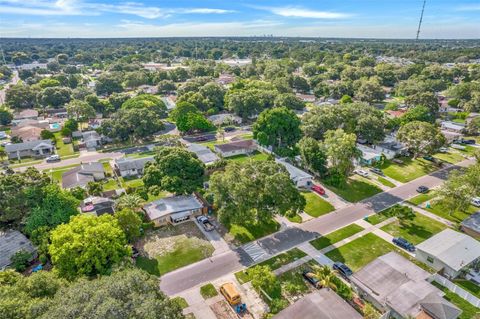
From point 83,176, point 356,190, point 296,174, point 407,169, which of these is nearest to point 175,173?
point 83,176

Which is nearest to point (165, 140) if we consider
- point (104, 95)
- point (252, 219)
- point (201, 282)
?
point (252, 219)

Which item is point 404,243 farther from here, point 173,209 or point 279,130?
point 279,130

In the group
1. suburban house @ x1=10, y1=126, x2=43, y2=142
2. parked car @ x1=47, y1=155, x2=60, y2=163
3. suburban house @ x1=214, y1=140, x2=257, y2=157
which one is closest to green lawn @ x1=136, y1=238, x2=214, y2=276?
suburban house @ x1=214, y1=140, x2=257, y2=157

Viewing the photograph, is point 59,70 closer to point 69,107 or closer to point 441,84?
point 69,107

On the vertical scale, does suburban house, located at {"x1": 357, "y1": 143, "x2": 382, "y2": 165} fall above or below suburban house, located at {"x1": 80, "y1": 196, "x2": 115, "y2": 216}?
above

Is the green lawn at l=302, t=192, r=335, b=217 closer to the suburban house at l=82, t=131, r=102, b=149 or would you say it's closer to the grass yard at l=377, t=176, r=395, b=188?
the grass yard at l=377, t=176, r=395, b=188

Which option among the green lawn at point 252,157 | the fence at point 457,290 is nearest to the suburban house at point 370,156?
the green lawn at point 252,157
